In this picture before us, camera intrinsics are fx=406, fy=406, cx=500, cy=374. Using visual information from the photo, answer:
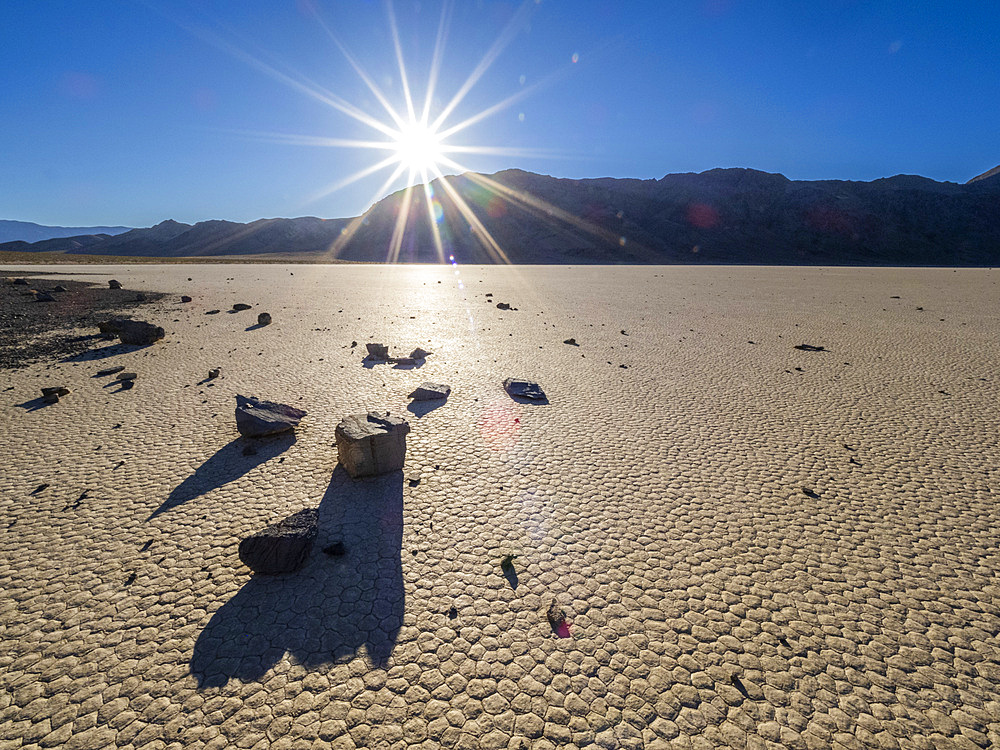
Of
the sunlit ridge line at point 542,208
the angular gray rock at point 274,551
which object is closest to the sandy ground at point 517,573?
the angular gray rock at point 274,551

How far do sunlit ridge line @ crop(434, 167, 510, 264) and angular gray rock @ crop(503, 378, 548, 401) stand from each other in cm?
7311

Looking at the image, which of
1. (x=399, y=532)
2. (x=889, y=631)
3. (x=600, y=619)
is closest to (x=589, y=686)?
(x=600, y=619)

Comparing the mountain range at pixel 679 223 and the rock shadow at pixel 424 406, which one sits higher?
the mountain range at pixel 679 223

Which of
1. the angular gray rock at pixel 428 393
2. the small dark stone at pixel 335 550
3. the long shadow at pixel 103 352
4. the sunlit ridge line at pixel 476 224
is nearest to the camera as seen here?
the small dark stone at pixel 335 550

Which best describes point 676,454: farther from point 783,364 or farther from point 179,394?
point 179,394

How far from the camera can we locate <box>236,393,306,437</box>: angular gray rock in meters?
5.69

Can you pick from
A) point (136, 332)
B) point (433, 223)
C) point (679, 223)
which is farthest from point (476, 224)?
point (136, 332)

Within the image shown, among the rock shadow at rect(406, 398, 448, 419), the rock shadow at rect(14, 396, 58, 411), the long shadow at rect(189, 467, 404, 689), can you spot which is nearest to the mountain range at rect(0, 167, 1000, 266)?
the rock shadow at rect(406, 398, 448, 419)

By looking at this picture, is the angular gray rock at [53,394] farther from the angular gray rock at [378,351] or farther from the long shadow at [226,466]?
the angular gray rock at [378,351]

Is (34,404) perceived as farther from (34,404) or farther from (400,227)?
(400,227)

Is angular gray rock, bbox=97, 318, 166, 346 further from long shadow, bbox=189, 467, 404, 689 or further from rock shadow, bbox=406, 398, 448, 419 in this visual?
long shadow, bbox=189, 467, 404, 689

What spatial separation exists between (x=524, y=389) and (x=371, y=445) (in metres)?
3.46

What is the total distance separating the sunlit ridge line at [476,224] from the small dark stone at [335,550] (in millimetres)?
77597

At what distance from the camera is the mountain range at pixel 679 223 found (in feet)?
292
